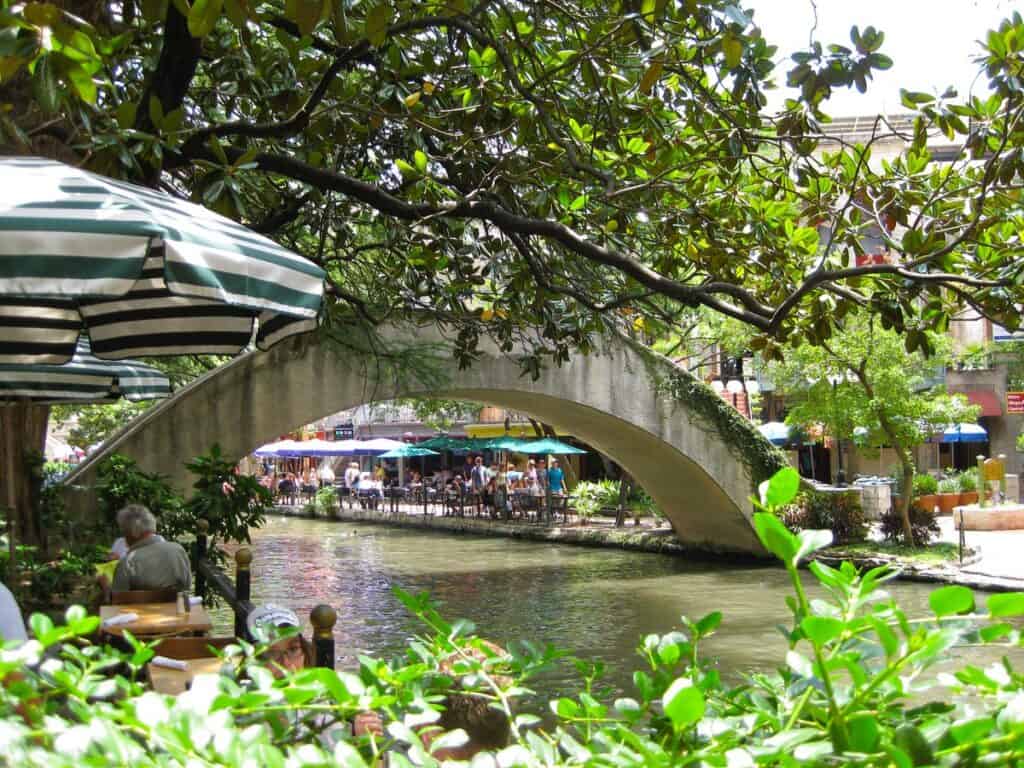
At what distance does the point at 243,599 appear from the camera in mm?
5801

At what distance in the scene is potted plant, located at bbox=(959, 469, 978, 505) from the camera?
82.3 feet

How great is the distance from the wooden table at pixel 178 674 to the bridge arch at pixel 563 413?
827 cm

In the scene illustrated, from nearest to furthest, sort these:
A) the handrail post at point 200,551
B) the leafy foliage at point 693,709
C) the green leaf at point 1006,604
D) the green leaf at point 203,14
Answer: the leafy foliage at point 693,709
the green leaf at point 1006,604
the green leaf at point 203,14
the handrail post at point 200,551

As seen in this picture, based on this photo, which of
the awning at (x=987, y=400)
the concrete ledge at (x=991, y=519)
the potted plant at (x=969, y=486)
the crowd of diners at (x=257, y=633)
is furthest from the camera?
the awning at (x=987, y=400)

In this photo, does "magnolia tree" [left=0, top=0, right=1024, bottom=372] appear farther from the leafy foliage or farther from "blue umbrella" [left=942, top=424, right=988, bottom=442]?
"blue umbrella" [left=942, top=424, right=988, bottom=442]

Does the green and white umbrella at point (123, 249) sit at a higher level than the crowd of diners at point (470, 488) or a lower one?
higher

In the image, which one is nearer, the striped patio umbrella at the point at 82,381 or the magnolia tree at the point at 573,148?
the magnolia tree at the point at 573,148

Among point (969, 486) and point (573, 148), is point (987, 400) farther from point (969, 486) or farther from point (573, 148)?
point (573, 148)

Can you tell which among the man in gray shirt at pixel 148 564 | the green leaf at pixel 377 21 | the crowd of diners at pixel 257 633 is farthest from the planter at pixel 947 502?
the green leaf at pixel 377 21

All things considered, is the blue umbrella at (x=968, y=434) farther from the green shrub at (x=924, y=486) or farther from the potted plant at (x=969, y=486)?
the green shrub at (x=924, y=486)

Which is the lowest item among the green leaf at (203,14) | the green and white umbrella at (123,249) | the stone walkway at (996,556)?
the stone walkway at (996,556)

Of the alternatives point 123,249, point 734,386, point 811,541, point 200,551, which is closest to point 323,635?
point 123,249

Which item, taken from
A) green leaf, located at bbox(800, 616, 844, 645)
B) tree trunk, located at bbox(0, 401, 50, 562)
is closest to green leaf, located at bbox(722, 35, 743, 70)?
green leaf, located at bbox(800, 616, 844, 645)

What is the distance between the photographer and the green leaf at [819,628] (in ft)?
4.43
